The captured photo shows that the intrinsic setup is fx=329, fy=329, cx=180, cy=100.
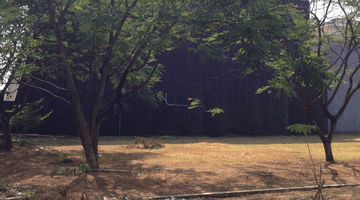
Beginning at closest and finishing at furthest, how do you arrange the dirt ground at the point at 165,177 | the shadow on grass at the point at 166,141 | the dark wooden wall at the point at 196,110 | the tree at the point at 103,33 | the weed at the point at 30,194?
the weed at the point at 30,194 → the dirt ground at the point at 165,177 → the tree at the point at 103,33 → the shadow on grass at the point at 166,141 → the dark wooden wall at the point at 196,110

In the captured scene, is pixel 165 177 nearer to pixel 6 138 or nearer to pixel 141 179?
pixel 141 179

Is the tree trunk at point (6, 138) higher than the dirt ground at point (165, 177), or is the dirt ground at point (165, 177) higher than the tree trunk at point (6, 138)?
the tree trunk at point (6, 138)

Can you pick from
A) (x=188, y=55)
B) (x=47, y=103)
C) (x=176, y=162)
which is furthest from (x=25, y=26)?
(x=188, y=55)

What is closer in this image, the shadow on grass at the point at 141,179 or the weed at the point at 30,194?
the weed at the point at 30,194

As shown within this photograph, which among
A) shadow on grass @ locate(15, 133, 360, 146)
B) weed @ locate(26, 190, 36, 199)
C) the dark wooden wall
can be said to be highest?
the dark wooden wall

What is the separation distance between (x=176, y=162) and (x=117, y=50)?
3.78 metres

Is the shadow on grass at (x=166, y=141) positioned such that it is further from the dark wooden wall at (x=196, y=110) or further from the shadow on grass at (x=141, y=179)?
the shadow on grass at (x=141, y=179)

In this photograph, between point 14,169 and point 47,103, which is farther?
point 47,103

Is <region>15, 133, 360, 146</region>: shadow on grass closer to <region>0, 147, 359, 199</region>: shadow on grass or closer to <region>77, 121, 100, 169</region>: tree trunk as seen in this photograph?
<region>0, 147, 359, 199</region>: shadow on grass

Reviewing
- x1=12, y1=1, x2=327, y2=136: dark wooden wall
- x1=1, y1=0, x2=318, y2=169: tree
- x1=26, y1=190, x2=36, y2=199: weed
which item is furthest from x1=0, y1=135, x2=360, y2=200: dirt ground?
x1=12, y1=1, x2=327, y2=136: dark wooden wall

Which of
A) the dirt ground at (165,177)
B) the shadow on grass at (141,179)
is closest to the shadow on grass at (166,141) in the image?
the dirt ground at (165,177)

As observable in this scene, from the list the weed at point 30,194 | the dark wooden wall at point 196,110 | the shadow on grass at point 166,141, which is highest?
the dark wooden wall at point 196,110

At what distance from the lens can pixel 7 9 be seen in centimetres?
864

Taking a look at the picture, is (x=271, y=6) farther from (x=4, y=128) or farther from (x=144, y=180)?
(x=4, y=128)
